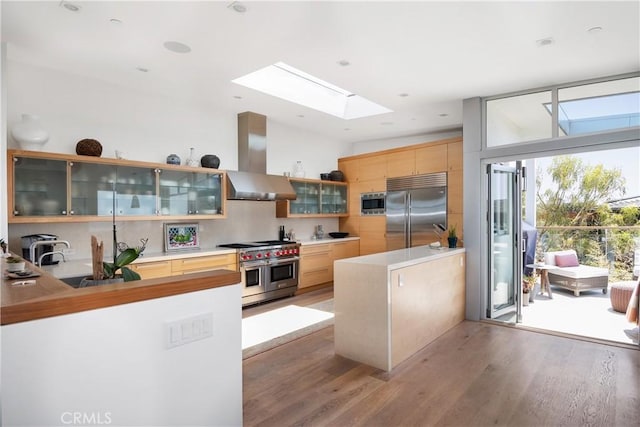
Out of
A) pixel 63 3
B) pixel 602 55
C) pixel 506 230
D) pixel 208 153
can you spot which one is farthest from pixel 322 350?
pixel 602 55

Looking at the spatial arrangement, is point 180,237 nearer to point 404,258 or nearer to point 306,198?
point 306,198

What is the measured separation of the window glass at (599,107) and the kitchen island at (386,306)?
208cm

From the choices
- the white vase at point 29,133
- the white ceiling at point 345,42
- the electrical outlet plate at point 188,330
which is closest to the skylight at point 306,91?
the white ceiling at point 345,42

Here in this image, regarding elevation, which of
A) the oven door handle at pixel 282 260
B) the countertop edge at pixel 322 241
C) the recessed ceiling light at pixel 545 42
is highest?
Answer: the recessed ceiling light at pixel 545 42

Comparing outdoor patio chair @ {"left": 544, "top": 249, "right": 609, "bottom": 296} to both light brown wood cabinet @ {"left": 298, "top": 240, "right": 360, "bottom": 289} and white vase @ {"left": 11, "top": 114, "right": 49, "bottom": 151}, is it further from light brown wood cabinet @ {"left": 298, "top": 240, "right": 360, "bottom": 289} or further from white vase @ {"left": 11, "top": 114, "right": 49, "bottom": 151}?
white vase @ {"left": 11, "top": 114, "right": 49, "bottom": 151}

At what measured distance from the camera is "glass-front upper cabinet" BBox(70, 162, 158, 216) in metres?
3.67

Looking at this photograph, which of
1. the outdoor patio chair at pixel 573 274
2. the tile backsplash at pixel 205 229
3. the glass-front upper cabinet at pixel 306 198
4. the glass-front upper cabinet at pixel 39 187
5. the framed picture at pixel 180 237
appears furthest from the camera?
the glass-front upper cabinet at pixel 306 198

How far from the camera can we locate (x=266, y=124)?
19.0ft

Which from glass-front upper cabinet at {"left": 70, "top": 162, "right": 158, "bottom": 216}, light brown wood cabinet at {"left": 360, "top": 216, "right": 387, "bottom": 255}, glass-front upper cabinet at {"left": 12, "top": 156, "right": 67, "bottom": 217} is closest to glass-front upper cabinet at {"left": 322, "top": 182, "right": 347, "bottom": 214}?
light brown wood cabinet at {"left": 360, "top": 216, "right": 387, "bottom": 255}

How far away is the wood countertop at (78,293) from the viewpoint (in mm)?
1062

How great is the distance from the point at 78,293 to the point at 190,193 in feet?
11.7

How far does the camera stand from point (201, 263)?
441cm

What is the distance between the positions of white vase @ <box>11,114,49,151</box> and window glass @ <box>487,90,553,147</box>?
16.1 ft

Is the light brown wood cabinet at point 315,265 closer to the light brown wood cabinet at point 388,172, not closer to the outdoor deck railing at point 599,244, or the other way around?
the light brown wood cabinet at point 388,172
